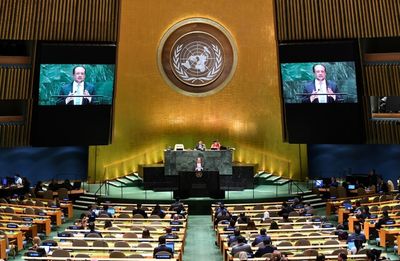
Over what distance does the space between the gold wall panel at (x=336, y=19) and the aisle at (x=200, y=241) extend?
8645mm

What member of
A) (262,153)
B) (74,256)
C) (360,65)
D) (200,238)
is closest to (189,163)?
(262,153)

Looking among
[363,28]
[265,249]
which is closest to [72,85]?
[363,28]

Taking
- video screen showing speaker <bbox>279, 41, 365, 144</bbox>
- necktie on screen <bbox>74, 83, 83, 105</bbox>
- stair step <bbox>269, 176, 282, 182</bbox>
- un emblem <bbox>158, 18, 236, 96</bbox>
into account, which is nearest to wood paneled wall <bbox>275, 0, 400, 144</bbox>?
video screen showing speaker <bbox>279, 41, 365, 144</bbox>

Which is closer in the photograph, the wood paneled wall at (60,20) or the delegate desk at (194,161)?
the wood paneled wall at (60,20)

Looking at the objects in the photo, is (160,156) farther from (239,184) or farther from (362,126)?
(362,126)

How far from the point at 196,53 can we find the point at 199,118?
3.14 meters

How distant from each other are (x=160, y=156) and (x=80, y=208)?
220 inches

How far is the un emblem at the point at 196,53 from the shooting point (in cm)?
2397

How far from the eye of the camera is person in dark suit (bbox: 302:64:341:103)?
19.9 metres

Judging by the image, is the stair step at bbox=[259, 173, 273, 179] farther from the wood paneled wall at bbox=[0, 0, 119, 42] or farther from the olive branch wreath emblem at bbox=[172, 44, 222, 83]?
the wood paneled wall at bbox=[0, 0, 119, 42]

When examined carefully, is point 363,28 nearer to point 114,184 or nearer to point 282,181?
point 282,181

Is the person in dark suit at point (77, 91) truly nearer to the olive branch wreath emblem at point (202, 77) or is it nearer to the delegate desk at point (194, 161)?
the delegate desk at point (194, 161)

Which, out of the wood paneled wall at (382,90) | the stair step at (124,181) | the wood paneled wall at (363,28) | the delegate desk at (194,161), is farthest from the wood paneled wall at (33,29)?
the wood paneled wall at (382,90)

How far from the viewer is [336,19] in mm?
20516
